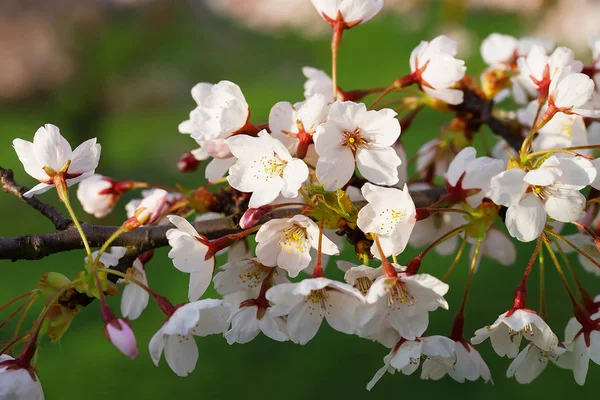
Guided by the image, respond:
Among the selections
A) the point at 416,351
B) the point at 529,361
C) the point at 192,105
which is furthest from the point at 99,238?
the point at 192,105

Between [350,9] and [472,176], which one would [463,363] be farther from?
[350,9]

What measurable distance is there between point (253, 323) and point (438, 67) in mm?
320

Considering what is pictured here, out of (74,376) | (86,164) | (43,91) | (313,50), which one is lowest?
(313,50)

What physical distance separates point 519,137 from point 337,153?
394mm

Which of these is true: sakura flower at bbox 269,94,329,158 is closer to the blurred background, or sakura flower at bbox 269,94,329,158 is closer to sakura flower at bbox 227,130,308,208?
sakura flower at bbox 227,130,308,208

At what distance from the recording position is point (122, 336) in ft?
1.61

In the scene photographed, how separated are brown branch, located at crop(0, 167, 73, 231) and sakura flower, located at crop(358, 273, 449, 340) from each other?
290 millimetres

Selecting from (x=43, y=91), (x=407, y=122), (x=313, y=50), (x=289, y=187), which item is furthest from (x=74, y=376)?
(x=313, y=50)

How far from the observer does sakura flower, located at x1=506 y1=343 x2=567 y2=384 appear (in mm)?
A: 621

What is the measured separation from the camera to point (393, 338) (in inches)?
23.3

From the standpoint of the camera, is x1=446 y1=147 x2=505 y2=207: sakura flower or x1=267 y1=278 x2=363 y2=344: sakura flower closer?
x1=267 y1=278 x2=363 y2=344: sakura flower

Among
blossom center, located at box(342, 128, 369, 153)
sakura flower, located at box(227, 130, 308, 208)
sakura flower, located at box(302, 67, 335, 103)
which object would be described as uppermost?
blossom center, located at box(342, 128, 369, 153)

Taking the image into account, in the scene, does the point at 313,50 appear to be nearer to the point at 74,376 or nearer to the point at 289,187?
the point at 74,376

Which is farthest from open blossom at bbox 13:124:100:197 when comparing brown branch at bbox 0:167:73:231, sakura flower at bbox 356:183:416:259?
sakura flower at bbox 356:183:416:259
